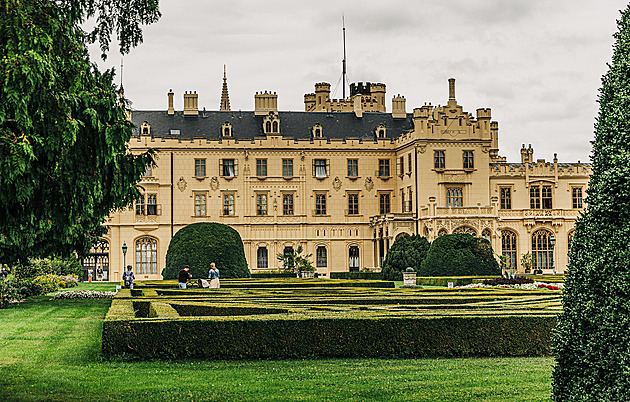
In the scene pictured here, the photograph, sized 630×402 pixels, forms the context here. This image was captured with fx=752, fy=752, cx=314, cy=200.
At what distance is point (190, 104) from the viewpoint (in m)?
57.5

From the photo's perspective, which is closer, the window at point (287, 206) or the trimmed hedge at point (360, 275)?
the trimmed hedge at point (360, 275)

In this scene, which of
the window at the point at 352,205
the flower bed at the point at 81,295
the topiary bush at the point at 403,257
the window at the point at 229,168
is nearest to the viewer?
the flower bed at the point at 81,295

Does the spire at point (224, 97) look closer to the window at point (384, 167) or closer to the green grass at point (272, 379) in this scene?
the window at point (384, 167)

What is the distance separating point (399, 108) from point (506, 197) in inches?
438

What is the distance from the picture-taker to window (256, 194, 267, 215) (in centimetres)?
5553

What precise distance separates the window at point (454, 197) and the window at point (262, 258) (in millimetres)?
13615

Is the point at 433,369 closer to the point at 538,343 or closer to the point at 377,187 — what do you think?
the point at 538,343

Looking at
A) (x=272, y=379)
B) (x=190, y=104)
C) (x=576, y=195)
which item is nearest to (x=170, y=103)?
(x=190, y=104)

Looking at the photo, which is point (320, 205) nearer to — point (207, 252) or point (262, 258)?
point (262, 258)

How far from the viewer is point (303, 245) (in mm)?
55250

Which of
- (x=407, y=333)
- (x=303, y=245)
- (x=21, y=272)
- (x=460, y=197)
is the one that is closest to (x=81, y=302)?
(x=21, y=272)

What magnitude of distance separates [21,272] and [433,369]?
25979 mm

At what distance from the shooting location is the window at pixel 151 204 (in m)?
54.2

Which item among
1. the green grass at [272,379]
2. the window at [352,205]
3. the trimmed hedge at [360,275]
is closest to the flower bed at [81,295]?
the green grass at [272,379]
